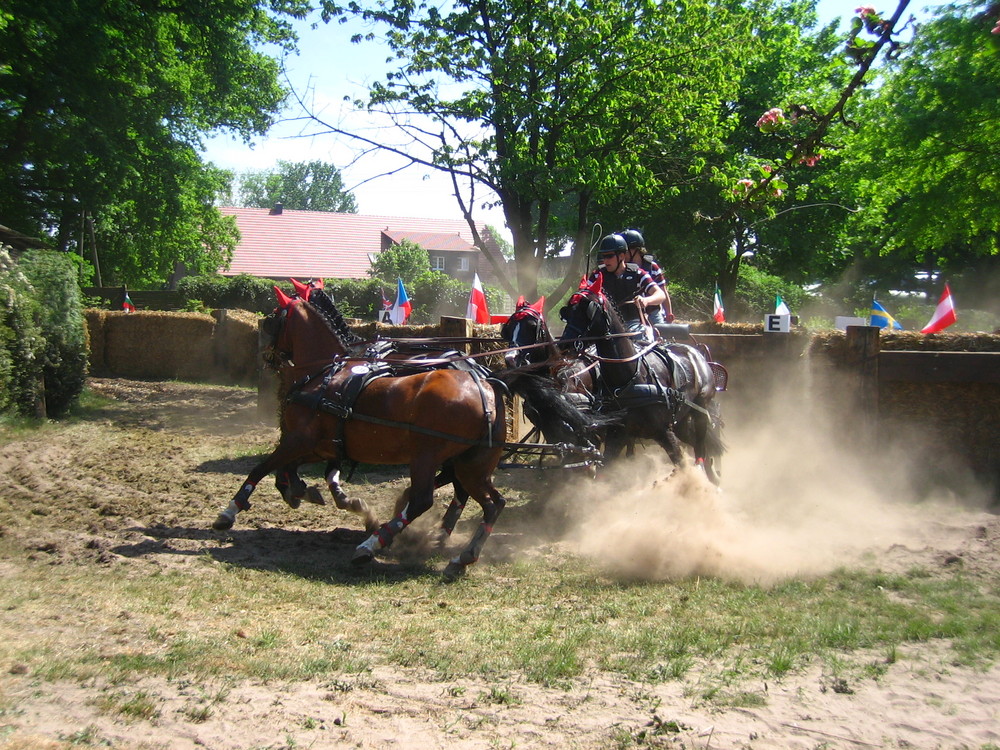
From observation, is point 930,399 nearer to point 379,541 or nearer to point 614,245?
point 614,245

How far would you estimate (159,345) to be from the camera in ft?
78.8

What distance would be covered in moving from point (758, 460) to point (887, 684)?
7.27 meters

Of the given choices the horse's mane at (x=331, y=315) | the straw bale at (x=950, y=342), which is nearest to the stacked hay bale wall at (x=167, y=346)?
the horse's mane at (x=331, y=315)

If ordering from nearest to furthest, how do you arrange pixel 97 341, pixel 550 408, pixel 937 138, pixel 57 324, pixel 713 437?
1. pixel 550 408
2. pixel 713 437
3. pixel 57 324
4. pixel 937 138
5. pixel 97 341

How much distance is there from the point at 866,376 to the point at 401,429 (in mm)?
6362

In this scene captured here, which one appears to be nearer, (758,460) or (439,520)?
(439,520)

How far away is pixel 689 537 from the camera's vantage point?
777 centimetres

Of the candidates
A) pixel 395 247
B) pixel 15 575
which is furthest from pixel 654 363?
pixel 395 247

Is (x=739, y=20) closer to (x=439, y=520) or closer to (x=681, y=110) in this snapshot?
(x=681, y=110)

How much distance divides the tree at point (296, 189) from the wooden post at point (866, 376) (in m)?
109

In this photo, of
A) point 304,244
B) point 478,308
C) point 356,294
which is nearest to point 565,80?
point 478,308

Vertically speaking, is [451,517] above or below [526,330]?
below

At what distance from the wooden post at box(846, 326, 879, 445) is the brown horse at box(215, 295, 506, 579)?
213 inches

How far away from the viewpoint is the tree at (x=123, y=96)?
1836 centimetres
